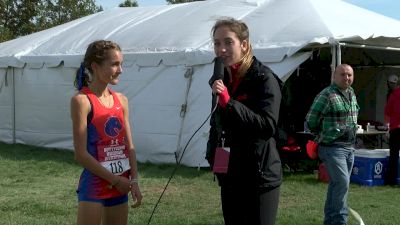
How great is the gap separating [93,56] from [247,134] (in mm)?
1064

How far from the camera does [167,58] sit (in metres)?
12.3

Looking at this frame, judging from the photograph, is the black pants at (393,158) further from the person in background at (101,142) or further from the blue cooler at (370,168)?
the person in background at (101,142)

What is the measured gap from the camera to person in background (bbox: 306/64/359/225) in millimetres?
6105

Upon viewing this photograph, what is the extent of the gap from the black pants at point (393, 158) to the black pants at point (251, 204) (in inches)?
277

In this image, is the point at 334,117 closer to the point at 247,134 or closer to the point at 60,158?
the point at 247,134

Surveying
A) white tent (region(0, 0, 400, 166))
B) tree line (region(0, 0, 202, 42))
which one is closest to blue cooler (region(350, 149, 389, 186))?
white tent (region(0, 0, 400, 166))

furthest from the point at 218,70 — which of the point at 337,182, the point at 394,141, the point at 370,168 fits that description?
the point at 394,141

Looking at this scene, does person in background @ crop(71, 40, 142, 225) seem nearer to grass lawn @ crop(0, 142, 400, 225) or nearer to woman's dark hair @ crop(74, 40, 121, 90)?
woman's dark hair @ crop(74, 40, 121, 90)

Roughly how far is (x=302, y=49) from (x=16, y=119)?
8.31 m

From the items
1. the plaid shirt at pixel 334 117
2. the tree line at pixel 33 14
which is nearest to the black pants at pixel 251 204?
the plaid shirt at pixel 334 117

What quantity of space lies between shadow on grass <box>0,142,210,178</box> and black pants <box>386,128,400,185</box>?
9.98ft

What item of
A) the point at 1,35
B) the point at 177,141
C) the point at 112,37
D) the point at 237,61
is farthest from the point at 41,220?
the point at 1,35

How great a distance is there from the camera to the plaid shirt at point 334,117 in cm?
621

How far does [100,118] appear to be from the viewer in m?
3.64
